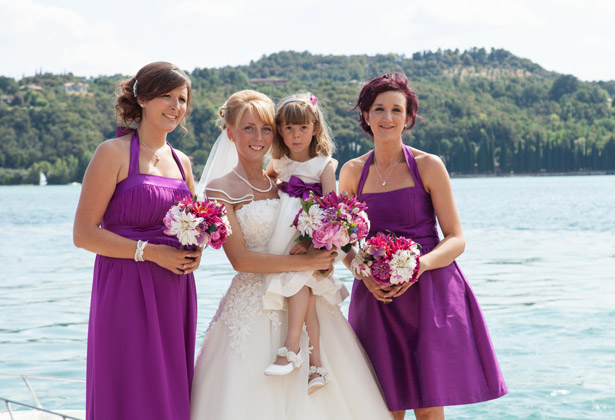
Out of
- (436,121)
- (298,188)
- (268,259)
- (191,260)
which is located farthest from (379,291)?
(436,121)

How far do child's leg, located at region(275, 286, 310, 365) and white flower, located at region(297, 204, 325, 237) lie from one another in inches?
14.4

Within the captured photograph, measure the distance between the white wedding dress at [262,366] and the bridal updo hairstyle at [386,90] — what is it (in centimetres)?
A: 81

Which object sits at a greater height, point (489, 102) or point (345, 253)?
point (489, 102)

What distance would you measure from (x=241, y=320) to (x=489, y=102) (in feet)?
338

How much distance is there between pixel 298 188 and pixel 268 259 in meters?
0.49

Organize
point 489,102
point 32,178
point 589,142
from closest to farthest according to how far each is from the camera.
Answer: point 32,178, point 589,142, point 489,102

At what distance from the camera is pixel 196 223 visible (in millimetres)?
3648

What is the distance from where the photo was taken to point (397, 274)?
13.0 feet

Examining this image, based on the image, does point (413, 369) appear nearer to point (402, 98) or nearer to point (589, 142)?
point (402, 98)

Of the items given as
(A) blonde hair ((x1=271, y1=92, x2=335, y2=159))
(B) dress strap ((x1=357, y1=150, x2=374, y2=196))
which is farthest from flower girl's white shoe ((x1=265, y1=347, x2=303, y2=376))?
(A) blonde hair ((x1=271, y1=92, x2=335, y2=159))

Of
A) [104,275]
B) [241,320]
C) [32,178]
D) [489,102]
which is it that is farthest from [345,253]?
[489,102]

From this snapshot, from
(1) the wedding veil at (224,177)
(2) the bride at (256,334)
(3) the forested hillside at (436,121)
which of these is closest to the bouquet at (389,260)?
(2) the bride at (256,334)

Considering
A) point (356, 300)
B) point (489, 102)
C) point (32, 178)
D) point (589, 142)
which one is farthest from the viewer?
point (489, 102)

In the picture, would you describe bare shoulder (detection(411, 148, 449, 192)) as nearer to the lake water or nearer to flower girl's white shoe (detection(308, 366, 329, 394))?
flower girl's white shoe (detection(308, 366, 329, 394))
